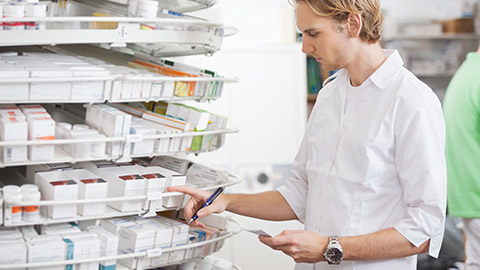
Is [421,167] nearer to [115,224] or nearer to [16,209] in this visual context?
[115,224]

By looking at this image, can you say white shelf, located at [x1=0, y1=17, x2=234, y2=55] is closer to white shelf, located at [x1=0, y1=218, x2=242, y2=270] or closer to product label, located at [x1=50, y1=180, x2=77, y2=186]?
product label, located at [x1=50, y1=180, x2=77, y2=186]

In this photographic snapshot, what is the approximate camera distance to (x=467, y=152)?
9.66 feet

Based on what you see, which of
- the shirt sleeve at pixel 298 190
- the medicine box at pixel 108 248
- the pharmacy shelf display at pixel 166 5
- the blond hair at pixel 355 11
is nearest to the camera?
the medicine box at pixel 108 248

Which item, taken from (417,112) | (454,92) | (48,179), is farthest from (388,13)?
(48,179)

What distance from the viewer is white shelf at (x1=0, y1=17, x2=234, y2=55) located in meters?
1.34

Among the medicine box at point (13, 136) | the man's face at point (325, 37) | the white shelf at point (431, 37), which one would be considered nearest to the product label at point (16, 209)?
the medicine box at point (13, 136)

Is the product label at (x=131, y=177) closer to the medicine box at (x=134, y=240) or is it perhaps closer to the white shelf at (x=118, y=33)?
the medicine box at (x=134, y=240)

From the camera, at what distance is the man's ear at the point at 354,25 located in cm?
154

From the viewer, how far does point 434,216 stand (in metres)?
1.46

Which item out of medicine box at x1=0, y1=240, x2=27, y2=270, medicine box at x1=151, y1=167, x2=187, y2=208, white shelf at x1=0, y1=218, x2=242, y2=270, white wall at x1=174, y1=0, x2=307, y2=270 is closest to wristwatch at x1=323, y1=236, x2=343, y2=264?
white shelf at x1=0, y1=218, x2=242, y2=270

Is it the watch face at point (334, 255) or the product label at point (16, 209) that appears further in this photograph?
the watch face at point (334, 255)

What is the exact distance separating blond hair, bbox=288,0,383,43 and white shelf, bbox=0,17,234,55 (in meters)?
0.27

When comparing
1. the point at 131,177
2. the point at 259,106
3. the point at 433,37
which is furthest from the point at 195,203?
the point at 433,37

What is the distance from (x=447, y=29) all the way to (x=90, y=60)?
5.22 metres
